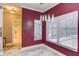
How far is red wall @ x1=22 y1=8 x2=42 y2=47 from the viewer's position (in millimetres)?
1826

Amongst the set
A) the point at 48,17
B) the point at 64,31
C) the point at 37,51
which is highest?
the point at 48,17

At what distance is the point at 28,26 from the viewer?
6.16ft

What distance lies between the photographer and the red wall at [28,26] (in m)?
1.83

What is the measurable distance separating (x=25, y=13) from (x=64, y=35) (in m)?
0.83

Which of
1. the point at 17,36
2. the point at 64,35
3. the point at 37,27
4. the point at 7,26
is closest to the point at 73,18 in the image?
the point at 64,35

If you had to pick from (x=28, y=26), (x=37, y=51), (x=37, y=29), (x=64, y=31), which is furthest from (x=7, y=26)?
(x=64, y=31)

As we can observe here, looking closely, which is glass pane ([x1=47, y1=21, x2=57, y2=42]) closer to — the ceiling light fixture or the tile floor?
the ceiling light fixture

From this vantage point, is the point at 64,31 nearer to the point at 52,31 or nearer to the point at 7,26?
the point at 52,31

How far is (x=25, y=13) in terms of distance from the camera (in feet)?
6.22

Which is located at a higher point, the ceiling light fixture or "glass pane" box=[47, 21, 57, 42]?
the ceiling light fixture

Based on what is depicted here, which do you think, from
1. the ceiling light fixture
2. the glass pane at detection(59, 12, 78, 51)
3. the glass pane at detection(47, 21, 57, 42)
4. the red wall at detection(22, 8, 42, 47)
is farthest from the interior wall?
the glass pane at detection(59, 12, 78, 51)

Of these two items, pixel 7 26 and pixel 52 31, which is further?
pixel 7 26

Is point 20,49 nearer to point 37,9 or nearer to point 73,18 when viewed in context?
point 37,9

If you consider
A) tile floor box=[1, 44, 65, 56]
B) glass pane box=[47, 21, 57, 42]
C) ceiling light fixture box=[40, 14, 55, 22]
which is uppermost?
ceiling light fixture box=[40, 14, 55, 22]
